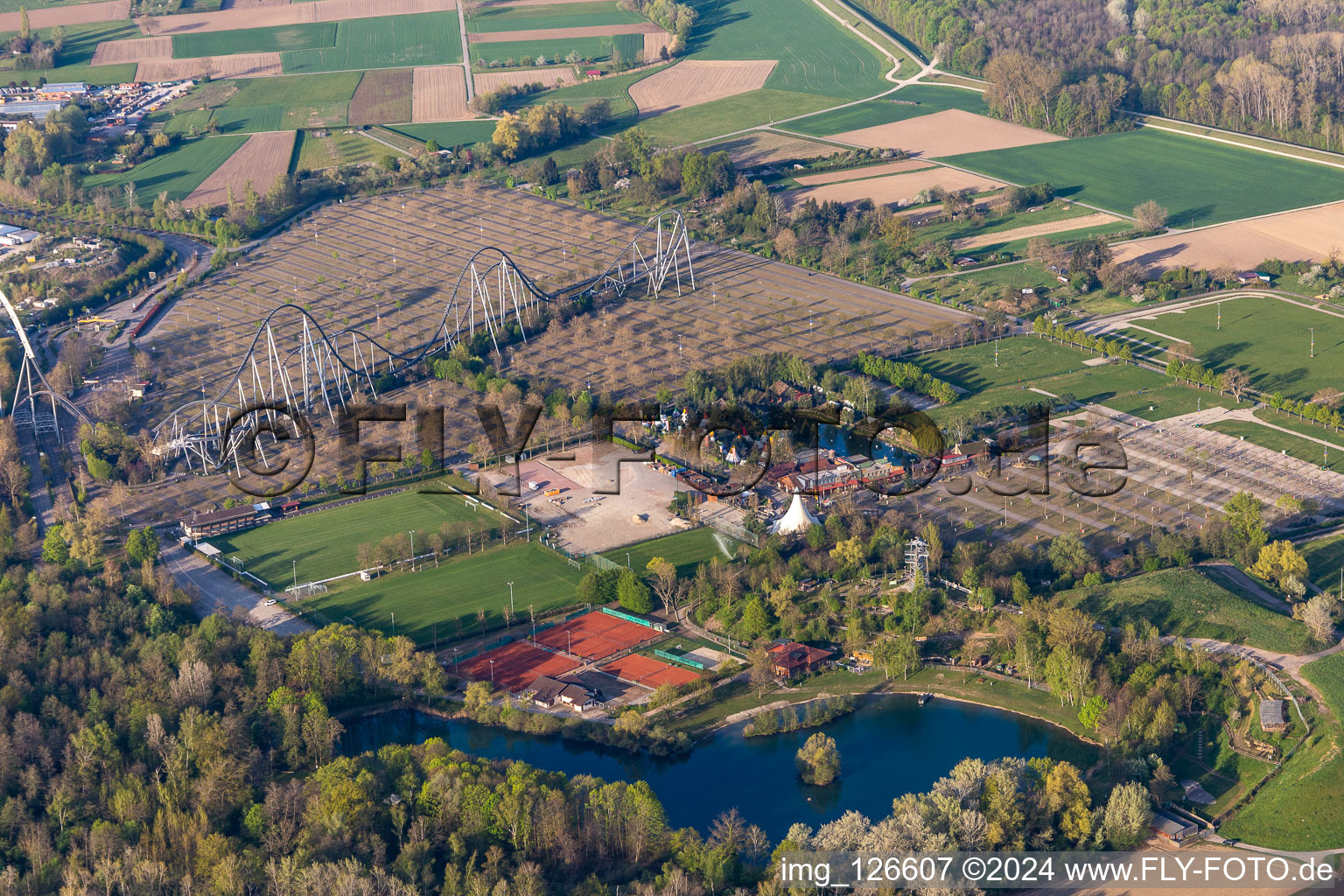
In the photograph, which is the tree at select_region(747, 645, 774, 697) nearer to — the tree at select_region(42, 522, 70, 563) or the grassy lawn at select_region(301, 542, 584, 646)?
the grassy lawn at select_region(301, 542, 584, 646)

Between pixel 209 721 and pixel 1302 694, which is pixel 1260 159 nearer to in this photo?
pixel 1302 694

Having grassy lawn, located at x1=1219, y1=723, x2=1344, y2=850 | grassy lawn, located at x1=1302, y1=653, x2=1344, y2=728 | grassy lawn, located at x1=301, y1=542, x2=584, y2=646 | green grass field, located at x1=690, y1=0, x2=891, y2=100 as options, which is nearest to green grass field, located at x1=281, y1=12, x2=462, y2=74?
green grass field, located at x1=690, y1=0, x2=891, y2=100

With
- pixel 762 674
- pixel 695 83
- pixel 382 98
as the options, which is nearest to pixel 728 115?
pixel 695 83

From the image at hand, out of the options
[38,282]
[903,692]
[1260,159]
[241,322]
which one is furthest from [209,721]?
[1260,159]

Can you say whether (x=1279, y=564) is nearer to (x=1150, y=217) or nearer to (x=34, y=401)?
(x=1150, y=217)

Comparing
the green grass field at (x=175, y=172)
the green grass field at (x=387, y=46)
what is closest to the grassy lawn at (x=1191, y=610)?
the green grass field at (x=175, y=172)

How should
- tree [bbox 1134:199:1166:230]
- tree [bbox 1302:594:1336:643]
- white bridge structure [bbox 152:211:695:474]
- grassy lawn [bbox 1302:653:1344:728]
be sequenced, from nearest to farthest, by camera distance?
grassy lawn [bbox 1302:653:1344:728] → tree [bbox 1302:594:1336:643] → white bridge structure [bbox 152:211:695:474] → tree [bbox 1134:199:1166:230]

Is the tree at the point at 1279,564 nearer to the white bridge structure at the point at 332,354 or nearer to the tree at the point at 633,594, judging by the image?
the tree at the point at 633,594
